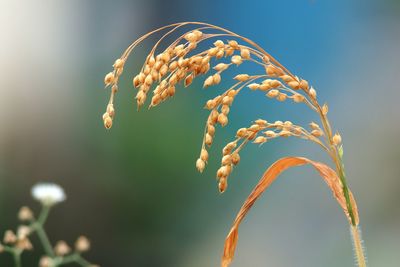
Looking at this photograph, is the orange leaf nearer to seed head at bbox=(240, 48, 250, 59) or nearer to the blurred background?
seed head at bbox=(240, 48, 250, 59)

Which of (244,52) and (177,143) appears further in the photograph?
(177,143)

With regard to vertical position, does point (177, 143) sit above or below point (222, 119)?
below

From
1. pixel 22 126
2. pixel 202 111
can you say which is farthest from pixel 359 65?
pixel 22 126

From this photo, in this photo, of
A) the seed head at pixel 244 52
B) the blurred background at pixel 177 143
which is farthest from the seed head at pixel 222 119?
the blurred background at pixel 177 143

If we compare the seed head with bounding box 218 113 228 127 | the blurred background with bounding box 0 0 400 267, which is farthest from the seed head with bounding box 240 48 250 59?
the blurred background with bounding box 0 0 400 267

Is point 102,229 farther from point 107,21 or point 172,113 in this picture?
point 107,21

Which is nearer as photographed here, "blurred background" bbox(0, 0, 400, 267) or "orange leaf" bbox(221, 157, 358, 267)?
"orange leaf" bbox(221, 157, 358, 267)

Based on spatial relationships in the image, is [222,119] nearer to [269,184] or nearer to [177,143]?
[269,184]

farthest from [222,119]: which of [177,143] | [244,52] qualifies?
[177,143]
